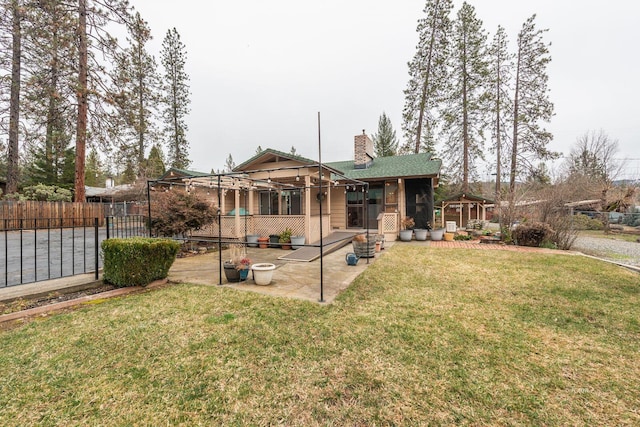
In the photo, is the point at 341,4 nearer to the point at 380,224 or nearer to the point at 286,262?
the point at 380,224

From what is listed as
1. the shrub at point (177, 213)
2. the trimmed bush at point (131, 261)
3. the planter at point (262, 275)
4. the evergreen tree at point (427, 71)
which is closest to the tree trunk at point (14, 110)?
the shrub at point (177, 213)

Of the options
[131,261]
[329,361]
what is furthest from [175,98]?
[329,361]

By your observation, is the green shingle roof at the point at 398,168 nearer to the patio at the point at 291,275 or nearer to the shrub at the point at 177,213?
the patio at the point at 291,275

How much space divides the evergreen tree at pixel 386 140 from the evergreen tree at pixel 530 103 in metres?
13.3

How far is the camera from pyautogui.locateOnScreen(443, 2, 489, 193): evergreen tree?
56.2 feet

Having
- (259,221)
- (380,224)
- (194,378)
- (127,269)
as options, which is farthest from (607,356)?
(259,221)

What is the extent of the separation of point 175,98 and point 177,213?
20093mm

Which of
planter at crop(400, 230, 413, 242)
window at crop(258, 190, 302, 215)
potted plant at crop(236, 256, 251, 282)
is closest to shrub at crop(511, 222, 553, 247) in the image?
planter at crop(400, 230, 413, 242)

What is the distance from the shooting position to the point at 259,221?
36.4ft

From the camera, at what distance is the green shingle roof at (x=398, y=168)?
11.8 m

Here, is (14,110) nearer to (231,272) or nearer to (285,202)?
(285,202)

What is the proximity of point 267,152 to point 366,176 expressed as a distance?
5.13 m

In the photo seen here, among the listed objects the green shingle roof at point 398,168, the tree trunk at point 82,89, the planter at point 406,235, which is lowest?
the planter at point 406,235

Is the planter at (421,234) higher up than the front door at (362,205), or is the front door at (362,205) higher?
the front door at (362,205)
